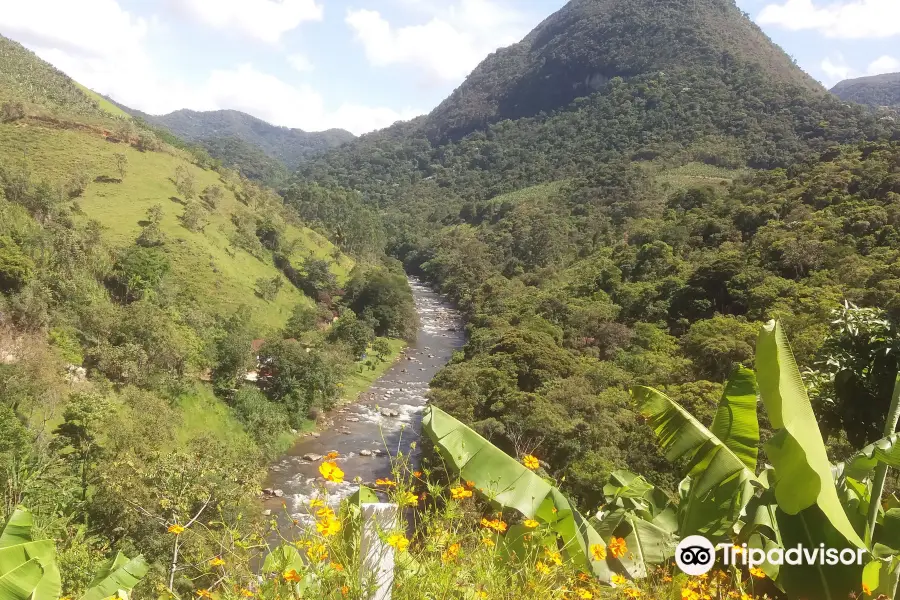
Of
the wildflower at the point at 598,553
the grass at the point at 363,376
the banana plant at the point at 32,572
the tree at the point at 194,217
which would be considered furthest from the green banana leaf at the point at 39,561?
the tree at the point at 194,217

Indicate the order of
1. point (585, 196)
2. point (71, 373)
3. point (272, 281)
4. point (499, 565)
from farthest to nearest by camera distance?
point (585, 196) < point (272, 281) < point (71, 373) < point (499, 565)

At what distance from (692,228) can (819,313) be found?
1933 centimetres

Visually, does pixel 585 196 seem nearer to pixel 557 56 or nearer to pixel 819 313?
pixel 819 313

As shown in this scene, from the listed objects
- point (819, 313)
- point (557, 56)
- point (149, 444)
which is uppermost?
point (557, 56)

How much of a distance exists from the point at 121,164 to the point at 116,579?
44.8 metres

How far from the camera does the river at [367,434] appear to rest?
19531mm

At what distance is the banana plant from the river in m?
8.07

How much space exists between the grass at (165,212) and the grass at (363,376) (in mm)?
6301

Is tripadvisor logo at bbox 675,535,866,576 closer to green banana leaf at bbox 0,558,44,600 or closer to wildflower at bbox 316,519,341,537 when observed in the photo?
wildflower at bbox 316,519,341,537

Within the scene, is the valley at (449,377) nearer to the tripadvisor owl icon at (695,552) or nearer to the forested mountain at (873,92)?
the tripadvisor owl icon at (695,552)

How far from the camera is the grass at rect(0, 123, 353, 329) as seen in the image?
31.2 meters

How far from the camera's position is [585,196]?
64500 mm

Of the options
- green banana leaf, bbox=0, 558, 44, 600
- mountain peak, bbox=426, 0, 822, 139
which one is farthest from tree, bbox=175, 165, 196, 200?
mountain peak, bbox=426, 0, 822, 139

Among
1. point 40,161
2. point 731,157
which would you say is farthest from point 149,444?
point 731,157
